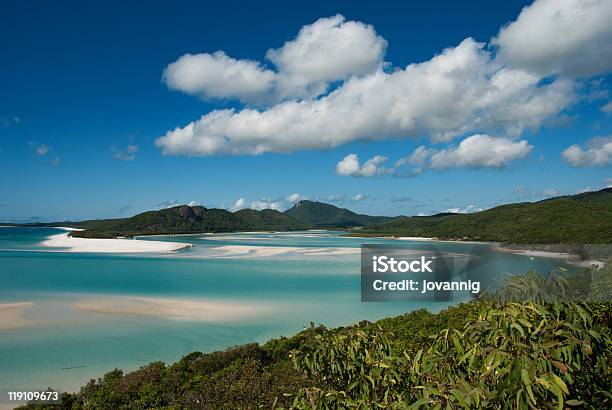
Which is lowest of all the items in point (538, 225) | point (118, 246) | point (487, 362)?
point (118, 246)

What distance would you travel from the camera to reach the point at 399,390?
261 cm

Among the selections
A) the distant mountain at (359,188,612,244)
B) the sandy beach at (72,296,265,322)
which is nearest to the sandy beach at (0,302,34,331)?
the sandy beach at (72,296,265,322)

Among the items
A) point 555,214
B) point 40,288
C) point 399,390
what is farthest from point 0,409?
point 555,214

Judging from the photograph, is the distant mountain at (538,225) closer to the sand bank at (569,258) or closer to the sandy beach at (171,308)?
the sand bank at (569,258)

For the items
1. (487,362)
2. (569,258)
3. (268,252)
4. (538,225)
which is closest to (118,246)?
(268,252)

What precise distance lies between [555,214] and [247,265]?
202 feet

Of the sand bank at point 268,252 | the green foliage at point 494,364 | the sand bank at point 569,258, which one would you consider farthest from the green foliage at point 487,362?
the sand bank at point 268,252

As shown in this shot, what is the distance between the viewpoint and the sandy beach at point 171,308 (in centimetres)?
1866

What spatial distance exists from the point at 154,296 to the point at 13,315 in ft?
21.7

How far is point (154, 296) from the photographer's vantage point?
23.0m

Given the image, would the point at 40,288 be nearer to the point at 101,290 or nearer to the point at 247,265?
the point at 101,290

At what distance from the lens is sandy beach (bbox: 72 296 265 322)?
1866 cm

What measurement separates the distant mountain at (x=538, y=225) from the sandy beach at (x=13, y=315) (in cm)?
4849

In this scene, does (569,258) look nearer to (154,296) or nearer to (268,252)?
(154,296)
